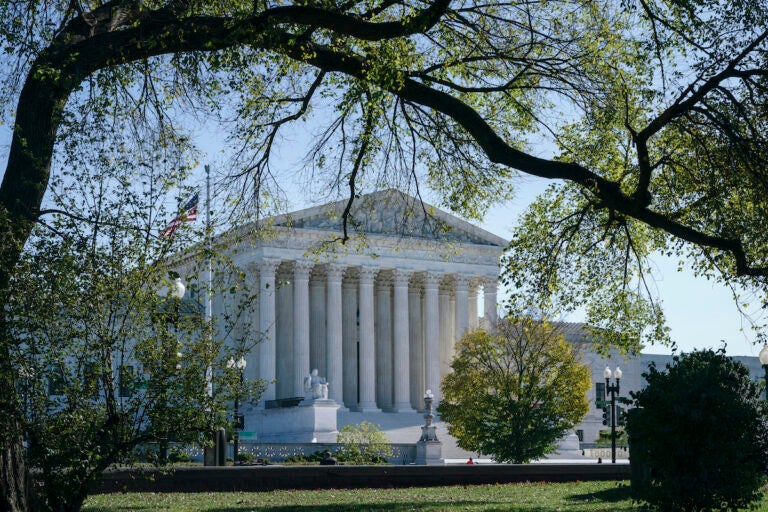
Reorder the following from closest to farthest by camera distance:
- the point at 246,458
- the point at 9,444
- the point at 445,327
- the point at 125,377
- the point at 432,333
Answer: the point at 9,444
the point at 125,377
the point at 246,458
the point at 432,333
the point at 445,327

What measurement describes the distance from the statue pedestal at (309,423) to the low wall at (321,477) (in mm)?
31788

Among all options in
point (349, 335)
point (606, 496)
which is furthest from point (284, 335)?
point (606, 496)

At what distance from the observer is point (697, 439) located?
1385cm

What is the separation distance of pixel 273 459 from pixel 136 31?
37.4 m

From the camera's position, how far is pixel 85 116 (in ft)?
52.3

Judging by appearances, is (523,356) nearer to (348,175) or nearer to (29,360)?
(348,175)

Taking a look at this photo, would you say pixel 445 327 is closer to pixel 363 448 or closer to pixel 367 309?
pixel 367 309

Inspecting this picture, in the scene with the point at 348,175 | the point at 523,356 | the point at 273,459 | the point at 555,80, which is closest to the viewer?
the point at 555,80

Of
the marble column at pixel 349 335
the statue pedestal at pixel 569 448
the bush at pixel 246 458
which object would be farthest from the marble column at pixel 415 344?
the bush at pixel 246 458

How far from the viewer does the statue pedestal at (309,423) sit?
203ft

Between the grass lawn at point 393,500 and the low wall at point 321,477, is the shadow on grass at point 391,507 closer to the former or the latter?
the grass lawn at point 393,500

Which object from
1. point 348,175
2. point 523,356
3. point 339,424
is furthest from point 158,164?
point 339,424

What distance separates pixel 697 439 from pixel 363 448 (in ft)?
110

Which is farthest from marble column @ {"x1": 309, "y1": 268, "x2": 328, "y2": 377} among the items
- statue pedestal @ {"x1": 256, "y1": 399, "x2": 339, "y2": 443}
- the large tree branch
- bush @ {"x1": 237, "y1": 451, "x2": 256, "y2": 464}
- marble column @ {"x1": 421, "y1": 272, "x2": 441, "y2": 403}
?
the large tree branch
